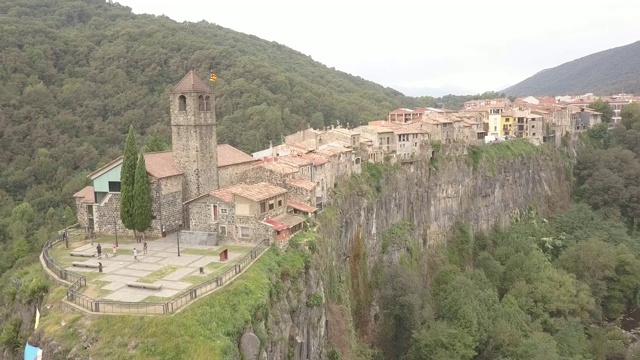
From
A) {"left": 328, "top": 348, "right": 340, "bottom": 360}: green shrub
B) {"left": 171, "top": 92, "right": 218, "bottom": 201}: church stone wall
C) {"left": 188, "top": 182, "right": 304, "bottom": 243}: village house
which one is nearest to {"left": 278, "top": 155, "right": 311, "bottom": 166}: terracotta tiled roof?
{"left": 188, "top": 182, "right": 304, "bottom": 243}: village house

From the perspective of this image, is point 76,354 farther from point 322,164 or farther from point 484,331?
point 484,331

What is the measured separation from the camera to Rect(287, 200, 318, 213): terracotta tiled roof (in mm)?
43566

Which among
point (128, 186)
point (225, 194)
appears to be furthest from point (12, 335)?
point (225, 194)

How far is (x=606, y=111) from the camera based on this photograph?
120 metres

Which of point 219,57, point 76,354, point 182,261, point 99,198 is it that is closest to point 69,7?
point 219,57

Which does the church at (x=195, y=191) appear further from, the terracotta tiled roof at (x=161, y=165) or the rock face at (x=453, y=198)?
the rock face at (x=453, y=198)

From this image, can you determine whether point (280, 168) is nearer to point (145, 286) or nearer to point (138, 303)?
point (145, 286)

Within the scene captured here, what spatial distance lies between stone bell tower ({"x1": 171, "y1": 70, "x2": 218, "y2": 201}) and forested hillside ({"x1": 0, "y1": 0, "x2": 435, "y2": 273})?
25.6m

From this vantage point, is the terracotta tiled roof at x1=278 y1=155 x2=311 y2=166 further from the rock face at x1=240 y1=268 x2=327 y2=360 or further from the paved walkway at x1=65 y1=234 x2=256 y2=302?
the rock face at x1=240 y1=268 x2=327 y2=360

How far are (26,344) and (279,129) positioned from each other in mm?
74923

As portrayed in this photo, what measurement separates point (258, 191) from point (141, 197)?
30.6 ft

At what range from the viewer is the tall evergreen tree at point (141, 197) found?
41594 millimetres

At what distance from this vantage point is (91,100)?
94500 mm

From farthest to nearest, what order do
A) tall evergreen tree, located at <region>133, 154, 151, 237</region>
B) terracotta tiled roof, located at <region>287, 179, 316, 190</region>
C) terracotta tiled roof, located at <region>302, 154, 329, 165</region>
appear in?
terracotta tiled roof, located at <region>302, 154, 329, 165</region> → terracotta tiled roof, located at <region>287, 179, 316, 190</region> → tall evergreen tree, located at <region>133, 154, 151, 237</region>
